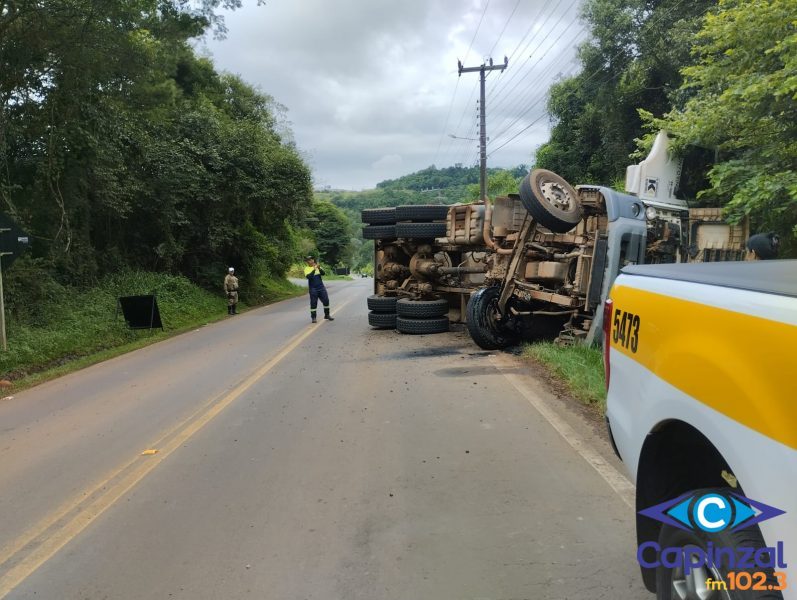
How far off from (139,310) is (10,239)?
15.8 ft

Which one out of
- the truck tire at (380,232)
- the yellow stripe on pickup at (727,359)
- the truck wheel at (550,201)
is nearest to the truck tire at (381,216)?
the truck tire at (380,232)

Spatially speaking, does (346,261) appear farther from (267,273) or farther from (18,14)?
(18,14)

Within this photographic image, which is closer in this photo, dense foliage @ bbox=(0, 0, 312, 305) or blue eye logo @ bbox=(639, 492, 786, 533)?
blue eye logo @ bbox=(639, 492, 786, 533)

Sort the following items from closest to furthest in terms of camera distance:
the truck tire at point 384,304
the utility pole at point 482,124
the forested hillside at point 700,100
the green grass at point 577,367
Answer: the green grass at point 577,367
the forested hillside at point 700,100
the truck tire at point 384,304
the utility pole at point 482,124

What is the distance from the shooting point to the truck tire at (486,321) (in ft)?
33.8

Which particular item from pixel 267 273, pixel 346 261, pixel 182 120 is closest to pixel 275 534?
pixel 182 120

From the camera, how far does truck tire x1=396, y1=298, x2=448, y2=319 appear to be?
1303 centimetres

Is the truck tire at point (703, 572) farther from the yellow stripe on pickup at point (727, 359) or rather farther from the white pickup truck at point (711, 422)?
the yellow stripe on pickup at point (727, 359)

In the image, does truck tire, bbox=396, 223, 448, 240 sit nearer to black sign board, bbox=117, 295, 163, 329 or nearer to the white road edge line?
the white road edge line

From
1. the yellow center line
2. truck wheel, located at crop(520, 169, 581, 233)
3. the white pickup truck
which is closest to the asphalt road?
the yellow center line

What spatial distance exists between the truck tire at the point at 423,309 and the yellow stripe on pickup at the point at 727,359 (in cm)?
1043

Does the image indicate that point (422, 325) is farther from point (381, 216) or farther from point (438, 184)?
point (438, 184)

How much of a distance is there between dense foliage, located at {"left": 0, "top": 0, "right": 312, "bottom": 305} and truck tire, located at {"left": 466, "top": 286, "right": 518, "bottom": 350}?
967 centimetres

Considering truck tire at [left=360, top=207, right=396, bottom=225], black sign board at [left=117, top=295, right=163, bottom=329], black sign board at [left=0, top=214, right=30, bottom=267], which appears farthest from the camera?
black sign board at [left=117, top=295, right=163, bottom=329]
